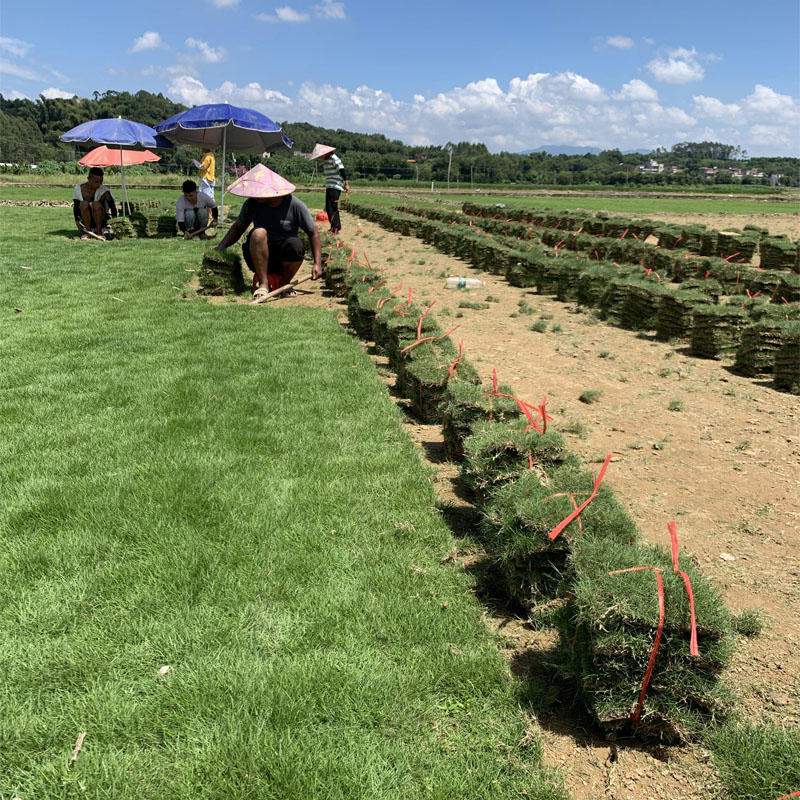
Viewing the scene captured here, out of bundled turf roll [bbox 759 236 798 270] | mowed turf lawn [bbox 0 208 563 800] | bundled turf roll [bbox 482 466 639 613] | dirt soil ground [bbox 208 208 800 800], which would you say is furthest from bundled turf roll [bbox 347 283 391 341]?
bundled turf roll [bbox 759 236 798 270]

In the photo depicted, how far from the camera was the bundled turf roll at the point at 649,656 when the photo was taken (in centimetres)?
240

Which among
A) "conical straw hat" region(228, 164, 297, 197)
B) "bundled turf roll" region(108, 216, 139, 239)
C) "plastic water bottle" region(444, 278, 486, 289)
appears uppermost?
"conical straw hat" region(228, 164, 297, 197)

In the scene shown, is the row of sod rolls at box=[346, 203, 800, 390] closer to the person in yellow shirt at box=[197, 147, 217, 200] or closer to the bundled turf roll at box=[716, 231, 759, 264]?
the bundled turf roll at box=[716, 231, 759, 264]

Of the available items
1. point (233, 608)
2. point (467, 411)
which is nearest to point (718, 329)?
point (467, 411)

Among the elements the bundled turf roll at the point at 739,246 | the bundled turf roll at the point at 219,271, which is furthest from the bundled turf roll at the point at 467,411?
the bundled turf roll at the point at 739,246

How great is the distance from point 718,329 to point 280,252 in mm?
7080

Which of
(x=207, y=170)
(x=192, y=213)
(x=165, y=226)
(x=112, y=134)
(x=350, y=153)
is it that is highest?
(x=350, y=153)

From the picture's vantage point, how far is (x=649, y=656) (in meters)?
2.38

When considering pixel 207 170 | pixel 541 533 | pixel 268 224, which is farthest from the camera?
pixel 207 170

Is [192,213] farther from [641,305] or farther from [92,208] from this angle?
[641,305]

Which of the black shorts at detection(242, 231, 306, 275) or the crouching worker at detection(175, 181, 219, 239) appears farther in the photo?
the crouching worker at detection(175, 181, 219, 239)

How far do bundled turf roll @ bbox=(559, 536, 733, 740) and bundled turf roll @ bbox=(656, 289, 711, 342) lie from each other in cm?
Result: 716

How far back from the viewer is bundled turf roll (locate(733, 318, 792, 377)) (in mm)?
7309

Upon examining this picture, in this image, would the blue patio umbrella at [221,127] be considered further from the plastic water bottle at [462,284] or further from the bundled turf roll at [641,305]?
the bundled turf roll at [641,305]
